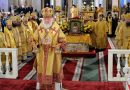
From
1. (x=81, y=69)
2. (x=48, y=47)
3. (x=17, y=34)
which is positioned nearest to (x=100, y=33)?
(x=81, y=69)

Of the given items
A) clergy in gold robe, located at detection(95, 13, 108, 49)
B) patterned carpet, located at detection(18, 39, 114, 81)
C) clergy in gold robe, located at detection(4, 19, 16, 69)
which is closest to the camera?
patterned carpet, located at detection(18, 39, 114, 81)

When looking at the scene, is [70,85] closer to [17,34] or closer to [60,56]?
[60,56]

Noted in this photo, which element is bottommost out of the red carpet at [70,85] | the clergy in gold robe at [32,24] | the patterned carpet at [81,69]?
the patterned carpet at [81,69]

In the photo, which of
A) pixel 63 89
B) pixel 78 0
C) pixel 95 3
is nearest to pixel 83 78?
pixel 63 89

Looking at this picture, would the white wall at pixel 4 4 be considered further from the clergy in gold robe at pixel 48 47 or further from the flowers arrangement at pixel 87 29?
the clergy in gold robe at pixel 48 47

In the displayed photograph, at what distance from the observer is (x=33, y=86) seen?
21.0 ft

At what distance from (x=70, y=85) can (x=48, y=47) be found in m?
0.97

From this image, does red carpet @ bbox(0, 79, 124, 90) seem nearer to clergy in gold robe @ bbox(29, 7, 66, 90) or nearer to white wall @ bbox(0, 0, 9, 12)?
clergy in gold robe @ bbox(29, 7, 66, 90)

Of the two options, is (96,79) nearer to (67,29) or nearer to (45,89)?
(45,89)

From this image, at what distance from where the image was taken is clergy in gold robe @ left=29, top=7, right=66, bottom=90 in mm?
5875

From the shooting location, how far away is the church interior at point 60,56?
5906mm

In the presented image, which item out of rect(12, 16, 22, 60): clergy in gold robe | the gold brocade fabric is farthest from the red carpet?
the gold brocade fabric

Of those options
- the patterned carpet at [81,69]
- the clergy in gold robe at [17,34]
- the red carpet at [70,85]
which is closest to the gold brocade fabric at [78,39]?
the patterned carpet at [81,69]

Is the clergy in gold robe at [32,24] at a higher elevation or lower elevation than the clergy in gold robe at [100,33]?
higher
